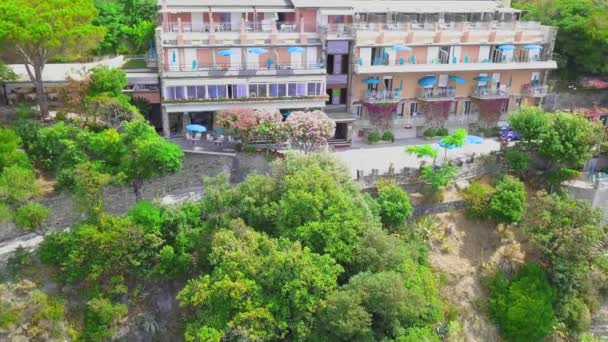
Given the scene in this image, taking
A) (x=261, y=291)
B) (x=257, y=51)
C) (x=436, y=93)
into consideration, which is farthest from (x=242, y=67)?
(x=261, y=291)

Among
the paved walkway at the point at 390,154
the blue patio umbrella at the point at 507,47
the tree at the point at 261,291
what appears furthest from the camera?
the blue patio umbrella at the point at 507,47

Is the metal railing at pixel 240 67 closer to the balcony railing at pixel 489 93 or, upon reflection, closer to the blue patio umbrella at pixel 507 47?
the balcony railing at pixel 489 93

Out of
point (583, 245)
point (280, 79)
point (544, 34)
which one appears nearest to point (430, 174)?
point (583, 245)

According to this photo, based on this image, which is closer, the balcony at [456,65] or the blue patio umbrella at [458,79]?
the balcony at [456,65]

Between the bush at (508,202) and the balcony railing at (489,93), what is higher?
the balcony railing at (489,93)

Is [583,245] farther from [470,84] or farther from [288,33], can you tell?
[288,33]

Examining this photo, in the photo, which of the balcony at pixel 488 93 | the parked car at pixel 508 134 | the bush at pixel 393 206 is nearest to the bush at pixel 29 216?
the bush at pixel 393 206
